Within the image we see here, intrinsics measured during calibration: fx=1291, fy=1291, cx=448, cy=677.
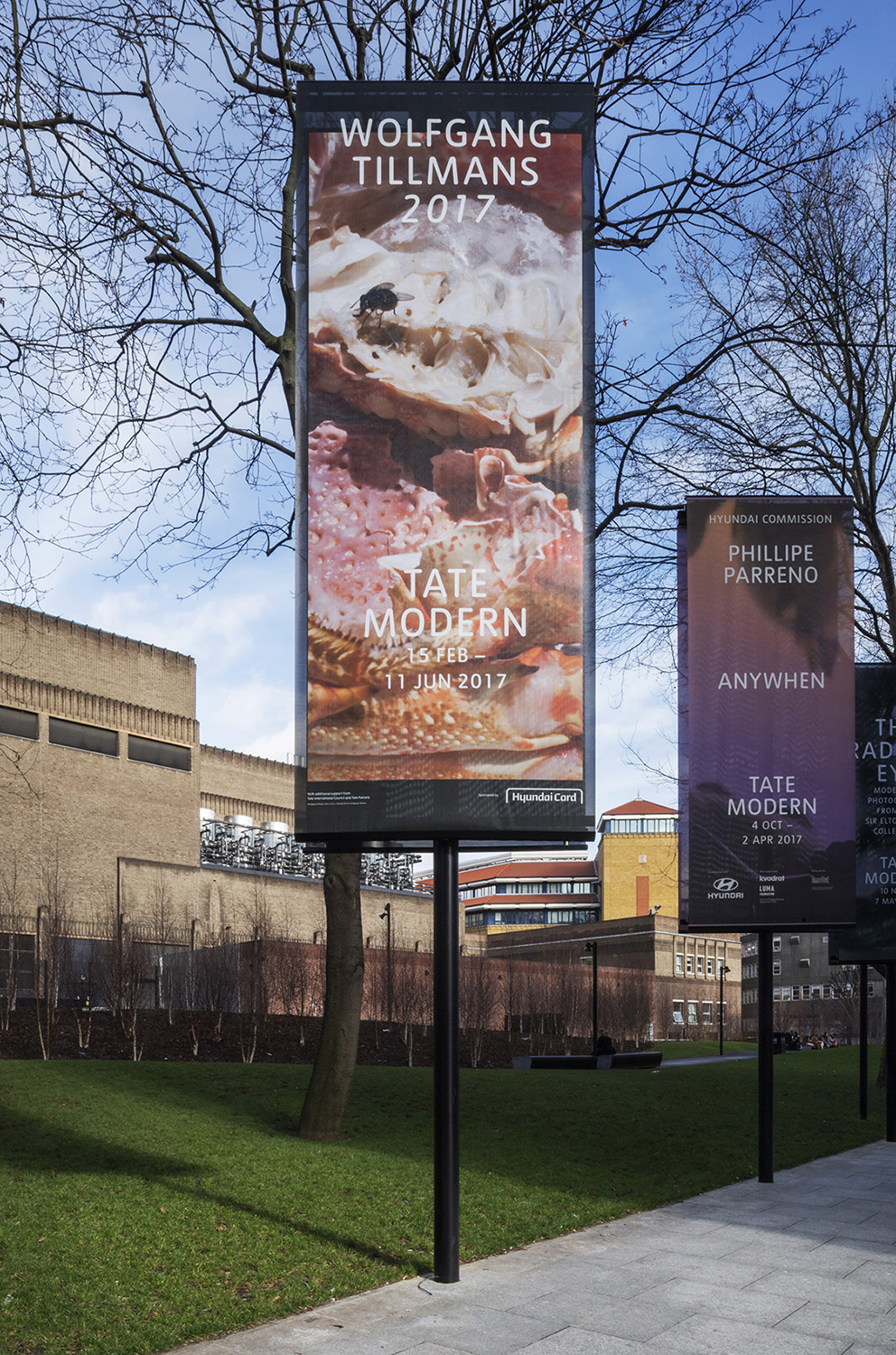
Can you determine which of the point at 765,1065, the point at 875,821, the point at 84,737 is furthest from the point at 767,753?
the point at 84,737

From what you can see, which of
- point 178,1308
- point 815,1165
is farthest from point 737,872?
point 178,1308

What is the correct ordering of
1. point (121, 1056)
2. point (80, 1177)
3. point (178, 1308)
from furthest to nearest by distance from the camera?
point (121, 1056)
point (80, 1177)
point (178, 1308)

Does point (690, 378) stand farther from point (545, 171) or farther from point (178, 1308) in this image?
point (178, 1308)

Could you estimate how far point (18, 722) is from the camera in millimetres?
49125

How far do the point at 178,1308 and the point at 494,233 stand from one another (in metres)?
6.93

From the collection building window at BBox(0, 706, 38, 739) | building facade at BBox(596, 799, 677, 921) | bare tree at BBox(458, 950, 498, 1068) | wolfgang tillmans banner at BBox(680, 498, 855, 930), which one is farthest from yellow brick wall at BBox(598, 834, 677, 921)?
wolfgang tillmans banner at BBox(680, 498, 855, 930)

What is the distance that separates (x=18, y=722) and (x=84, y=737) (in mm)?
3990

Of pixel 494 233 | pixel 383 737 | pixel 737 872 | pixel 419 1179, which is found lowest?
pixel 419 1179

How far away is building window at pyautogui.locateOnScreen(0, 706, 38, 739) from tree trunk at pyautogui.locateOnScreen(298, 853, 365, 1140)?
36.9m

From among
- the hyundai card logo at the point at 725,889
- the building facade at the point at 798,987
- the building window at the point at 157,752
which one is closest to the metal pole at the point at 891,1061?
the hyundai card logo at the point at 725,889

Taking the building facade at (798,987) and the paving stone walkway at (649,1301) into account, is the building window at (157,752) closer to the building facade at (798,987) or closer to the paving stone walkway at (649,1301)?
the paving stone walkway at (649,1301)

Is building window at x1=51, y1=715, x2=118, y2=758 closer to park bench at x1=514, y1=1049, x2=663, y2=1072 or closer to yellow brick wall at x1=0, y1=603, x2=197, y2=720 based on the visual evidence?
yellow brick wall at x1=0, y1=603, x2=197, y2=720

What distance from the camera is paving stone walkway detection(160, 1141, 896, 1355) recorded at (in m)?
6.64

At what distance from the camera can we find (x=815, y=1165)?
48.5ft
